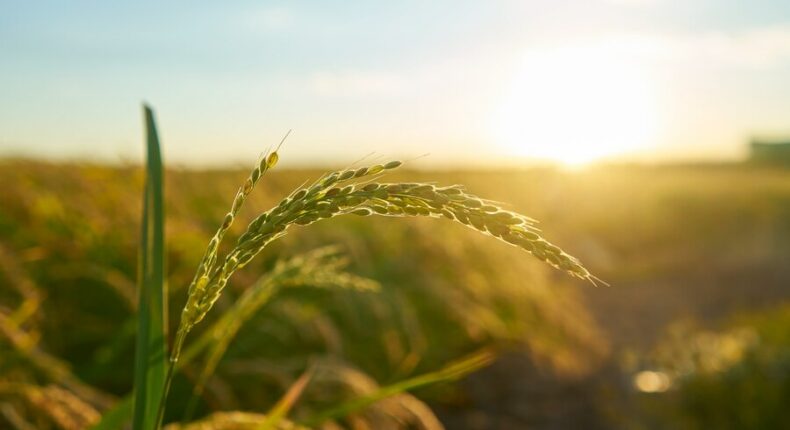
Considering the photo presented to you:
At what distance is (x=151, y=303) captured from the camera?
1.33 meters

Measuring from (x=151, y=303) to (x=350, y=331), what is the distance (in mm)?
3415

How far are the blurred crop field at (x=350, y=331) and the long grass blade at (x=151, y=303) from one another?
771mm

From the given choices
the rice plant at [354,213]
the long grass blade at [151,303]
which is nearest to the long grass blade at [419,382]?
the long grass blade at [151,303]

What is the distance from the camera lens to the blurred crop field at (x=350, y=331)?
3.37 m

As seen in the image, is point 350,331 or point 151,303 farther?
point 350,331

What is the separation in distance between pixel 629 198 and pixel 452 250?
19691 mm

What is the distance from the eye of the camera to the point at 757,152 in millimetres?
34250

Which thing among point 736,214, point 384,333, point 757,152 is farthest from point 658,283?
point 757,152

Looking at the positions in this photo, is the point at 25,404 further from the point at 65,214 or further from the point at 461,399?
the point at 461,399

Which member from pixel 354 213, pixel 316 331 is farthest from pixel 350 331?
pixel 354 213

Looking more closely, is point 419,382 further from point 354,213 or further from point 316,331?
point 316,331

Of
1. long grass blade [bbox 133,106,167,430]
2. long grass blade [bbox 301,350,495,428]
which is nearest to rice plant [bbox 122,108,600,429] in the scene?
long grass blade [bbox 133,106,167,430]

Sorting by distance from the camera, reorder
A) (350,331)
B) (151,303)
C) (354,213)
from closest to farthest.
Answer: (354,213) < (151,303) < (350,331)

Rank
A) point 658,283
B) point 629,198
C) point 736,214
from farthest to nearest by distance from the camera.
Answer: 1. point 629,198
2. point 736,214
3. point 658,283
